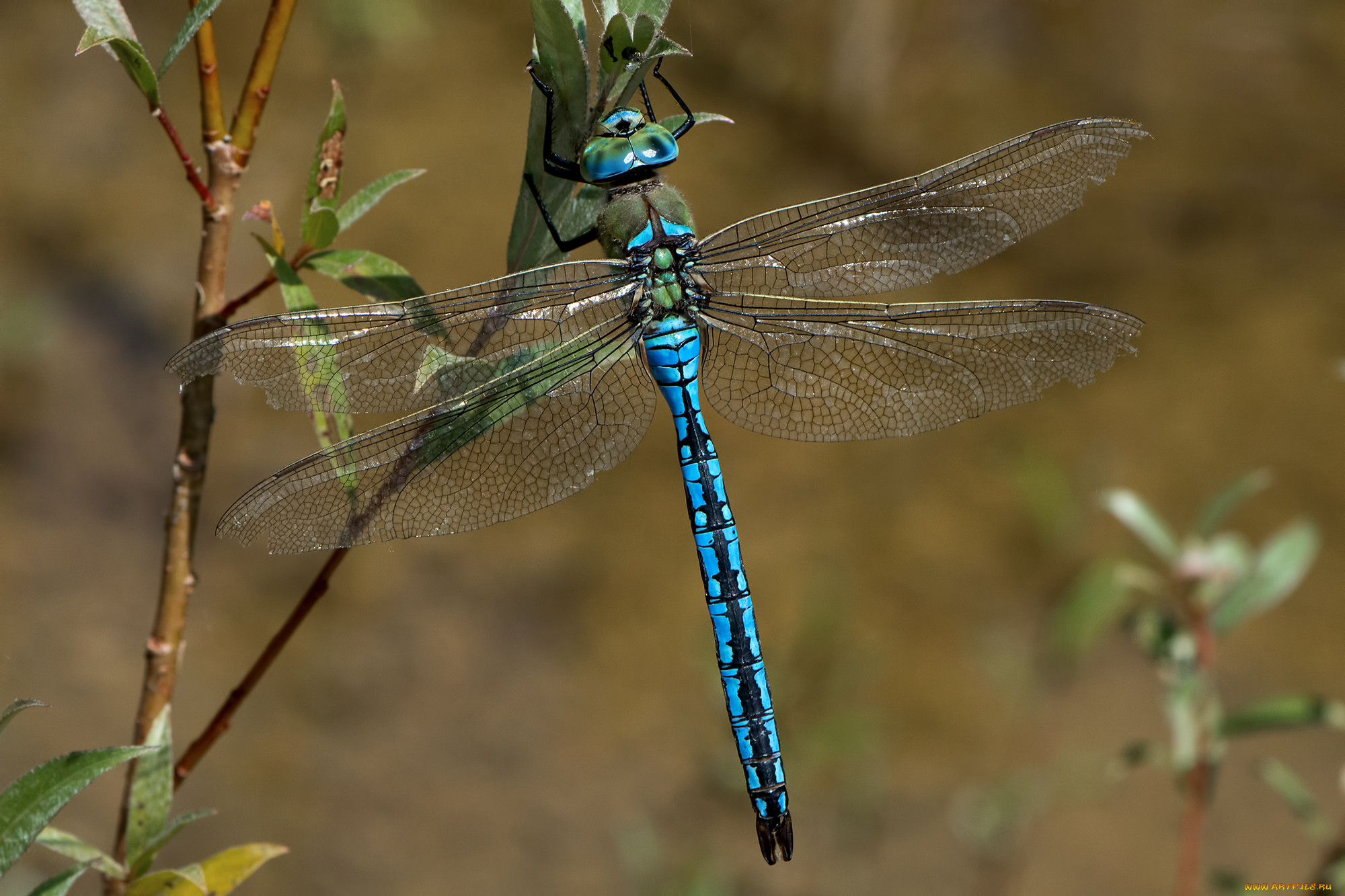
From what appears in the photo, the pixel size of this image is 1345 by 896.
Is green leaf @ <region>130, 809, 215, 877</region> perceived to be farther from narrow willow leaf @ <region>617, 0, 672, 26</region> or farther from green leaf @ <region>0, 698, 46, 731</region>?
narrow willow leaf @ <region>617, 0, 672, 26</region>

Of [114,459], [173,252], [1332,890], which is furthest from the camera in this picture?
[173,252]

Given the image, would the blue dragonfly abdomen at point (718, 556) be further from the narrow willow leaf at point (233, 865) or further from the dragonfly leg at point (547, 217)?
the narrow willow leaf at point (233, 865)

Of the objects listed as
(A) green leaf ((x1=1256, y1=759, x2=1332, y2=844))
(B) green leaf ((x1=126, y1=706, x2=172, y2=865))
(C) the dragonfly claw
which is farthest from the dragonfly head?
(A) green leaf ((x1=1256, y1=759, x2=1332, y2=844))

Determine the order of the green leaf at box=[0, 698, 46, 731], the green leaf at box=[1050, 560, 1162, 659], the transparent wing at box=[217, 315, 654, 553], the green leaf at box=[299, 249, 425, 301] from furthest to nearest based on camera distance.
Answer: the green leaf at box=[1050, 560, 1162, 659]
the transparent wing at box=[217, 315, 654, 553]
the green leaf at box=[299, 249, 425, 301]
the green leaf at box=[0, 698, 46, 731]

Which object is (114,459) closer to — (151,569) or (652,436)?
(151,569)

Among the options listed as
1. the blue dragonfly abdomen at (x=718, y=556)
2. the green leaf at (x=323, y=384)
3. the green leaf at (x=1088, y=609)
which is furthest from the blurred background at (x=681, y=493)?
the green leaf at (x=323, y=384)

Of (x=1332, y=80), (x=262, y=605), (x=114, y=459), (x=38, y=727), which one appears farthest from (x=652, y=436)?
(x=1332, y=80)
